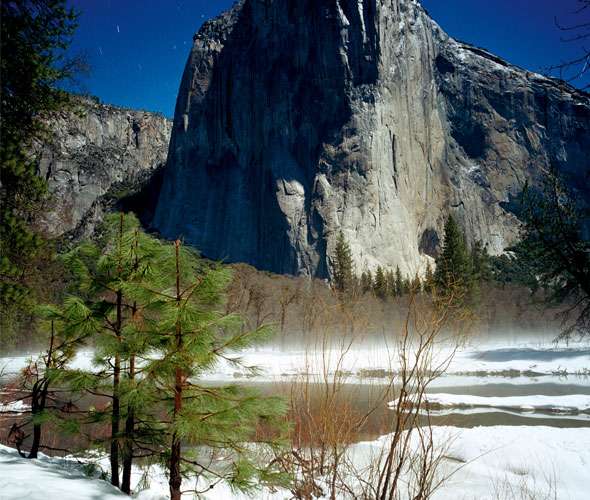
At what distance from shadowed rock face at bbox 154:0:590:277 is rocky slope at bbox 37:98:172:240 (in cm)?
3019

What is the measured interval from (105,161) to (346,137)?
69642 mm

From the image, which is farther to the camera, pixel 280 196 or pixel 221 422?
pixel 280 196

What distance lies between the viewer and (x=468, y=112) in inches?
2960

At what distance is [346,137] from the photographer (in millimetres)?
58344

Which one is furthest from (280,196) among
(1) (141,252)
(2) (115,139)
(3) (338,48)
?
(2) (115,139)

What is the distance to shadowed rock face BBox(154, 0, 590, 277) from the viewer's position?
57.7 meters

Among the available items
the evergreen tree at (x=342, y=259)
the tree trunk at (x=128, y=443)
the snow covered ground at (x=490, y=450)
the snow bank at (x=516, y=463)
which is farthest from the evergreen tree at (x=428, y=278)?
the evergreen tree at (x=342, y=259)

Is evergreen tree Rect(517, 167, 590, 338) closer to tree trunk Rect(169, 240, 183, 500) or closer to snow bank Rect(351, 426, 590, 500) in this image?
snow bank Rect(351, 426, 590, 500)

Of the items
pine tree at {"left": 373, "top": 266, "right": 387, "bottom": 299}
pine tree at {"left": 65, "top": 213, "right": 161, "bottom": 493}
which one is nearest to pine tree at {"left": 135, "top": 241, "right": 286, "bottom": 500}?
pine tree at {"left": 65, "top": 213, "right": 161, "bottom": 493}

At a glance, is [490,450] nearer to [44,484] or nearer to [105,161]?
[44,484]

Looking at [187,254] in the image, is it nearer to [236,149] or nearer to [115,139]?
[236,149]

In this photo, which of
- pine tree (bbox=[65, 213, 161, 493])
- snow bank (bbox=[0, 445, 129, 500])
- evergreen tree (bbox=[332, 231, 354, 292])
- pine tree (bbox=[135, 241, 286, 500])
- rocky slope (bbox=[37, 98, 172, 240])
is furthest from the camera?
rocky slope (bbox=[37, 98, 172, 240])

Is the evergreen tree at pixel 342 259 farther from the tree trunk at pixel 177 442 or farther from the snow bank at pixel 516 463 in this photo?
the tree trunk at pixel 177 442

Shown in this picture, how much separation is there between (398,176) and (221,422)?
61992mm
